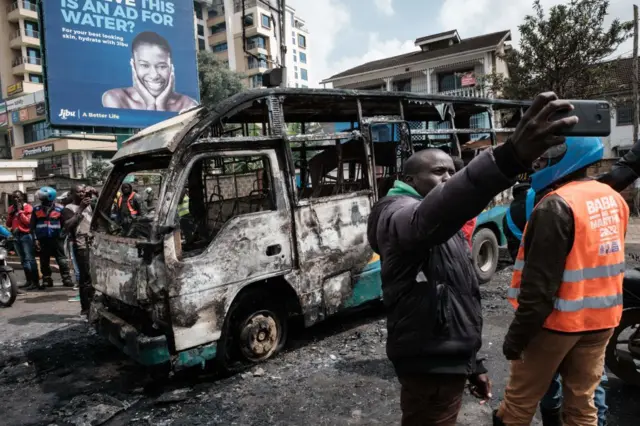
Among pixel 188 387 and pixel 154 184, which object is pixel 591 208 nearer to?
pixel 188 387

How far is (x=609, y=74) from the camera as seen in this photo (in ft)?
40.5

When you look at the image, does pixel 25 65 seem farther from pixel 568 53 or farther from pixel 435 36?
pixel 568 53

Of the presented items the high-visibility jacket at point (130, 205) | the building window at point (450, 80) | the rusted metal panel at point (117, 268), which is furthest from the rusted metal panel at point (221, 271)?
the building window at point (450, 80)

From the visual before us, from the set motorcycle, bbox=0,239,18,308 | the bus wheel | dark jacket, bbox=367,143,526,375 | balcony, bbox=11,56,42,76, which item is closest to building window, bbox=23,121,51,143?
balcony, bbox=11,56,42,76

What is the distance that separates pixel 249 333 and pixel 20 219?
641 cm

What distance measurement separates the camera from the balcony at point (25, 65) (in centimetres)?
3922

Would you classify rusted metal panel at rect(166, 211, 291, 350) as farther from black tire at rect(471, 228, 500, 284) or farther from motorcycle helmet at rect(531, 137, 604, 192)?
black tire at rect(471, 228, 500, 284)

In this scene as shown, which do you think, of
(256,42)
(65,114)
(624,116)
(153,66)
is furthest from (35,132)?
(624,116)

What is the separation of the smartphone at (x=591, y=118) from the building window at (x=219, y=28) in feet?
193

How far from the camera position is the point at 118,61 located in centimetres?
1436

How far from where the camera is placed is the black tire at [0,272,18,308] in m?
6.98

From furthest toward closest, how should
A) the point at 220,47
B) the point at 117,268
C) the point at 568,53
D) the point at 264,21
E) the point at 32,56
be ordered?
the point at 220,47, the point at 264,21, the point at 32,56, the point at 568,53, the point at 117,268

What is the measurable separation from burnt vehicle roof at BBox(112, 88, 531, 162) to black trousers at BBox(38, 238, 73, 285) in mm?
4354

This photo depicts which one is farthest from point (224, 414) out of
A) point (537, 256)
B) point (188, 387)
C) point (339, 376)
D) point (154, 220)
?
→ point (537, 256)
